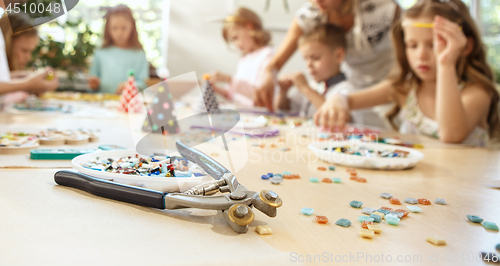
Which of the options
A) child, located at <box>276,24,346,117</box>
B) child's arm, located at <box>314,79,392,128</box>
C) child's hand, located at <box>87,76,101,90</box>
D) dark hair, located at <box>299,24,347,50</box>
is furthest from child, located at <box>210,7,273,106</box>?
child's arm, located at <box>314,79,392,128</box>

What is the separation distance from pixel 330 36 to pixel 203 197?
1706 mm

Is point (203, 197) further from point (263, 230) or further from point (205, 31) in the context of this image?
point (205, 31)

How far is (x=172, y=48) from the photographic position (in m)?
4.04

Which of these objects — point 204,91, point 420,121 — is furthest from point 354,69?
point 204,91

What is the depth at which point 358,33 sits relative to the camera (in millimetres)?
1779

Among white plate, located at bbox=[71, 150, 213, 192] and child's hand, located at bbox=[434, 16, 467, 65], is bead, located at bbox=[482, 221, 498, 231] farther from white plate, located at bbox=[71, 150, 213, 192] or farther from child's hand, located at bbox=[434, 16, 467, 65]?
child's hand, located at bbox=[434, 16, 467, 65]

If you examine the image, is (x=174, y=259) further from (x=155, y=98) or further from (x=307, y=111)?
(x=307, y=111)

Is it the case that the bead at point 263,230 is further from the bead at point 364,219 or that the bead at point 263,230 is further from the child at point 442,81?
the child at point 442,81

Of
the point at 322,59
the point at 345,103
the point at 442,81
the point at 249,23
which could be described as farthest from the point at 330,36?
the point at 249,23

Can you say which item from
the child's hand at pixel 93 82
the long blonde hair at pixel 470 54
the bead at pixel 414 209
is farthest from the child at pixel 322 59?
the child's hand at pixel 93 82

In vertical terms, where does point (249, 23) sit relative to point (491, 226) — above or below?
above

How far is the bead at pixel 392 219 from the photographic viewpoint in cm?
42

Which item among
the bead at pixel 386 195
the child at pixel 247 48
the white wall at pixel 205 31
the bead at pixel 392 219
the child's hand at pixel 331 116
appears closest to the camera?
the bead at pixel 392 219

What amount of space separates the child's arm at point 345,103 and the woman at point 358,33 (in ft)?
1.04
